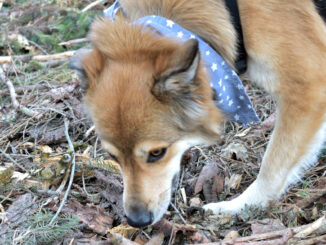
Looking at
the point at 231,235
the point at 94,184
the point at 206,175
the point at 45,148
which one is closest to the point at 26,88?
the point at 45,148

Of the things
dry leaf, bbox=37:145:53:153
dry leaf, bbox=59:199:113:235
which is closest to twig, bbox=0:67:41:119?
dry leaf, bbox=37:145:53:153

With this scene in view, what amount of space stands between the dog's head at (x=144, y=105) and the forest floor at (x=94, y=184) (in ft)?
1.09

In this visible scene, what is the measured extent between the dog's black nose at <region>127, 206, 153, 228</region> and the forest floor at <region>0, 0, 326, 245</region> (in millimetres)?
119

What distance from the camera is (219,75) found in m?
2.75

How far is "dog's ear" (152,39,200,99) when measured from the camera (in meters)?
2.18

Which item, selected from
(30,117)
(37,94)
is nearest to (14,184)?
(30,117)

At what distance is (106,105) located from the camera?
8.08 feet

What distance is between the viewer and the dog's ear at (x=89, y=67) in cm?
259

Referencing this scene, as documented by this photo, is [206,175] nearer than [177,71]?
No

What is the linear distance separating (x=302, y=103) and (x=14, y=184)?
230 cm

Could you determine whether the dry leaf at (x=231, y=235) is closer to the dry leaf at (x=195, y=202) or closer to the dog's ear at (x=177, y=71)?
the dry leaf at (x=195, y=202)

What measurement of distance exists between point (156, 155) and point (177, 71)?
2.07 ft

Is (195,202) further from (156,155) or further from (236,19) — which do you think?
(236,19)

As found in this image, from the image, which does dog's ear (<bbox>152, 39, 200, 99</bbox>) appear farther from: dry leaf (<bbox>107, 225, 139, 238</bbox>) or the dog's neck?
dry leaf (<bbox>107, 225, 139, 238</bbox>)
